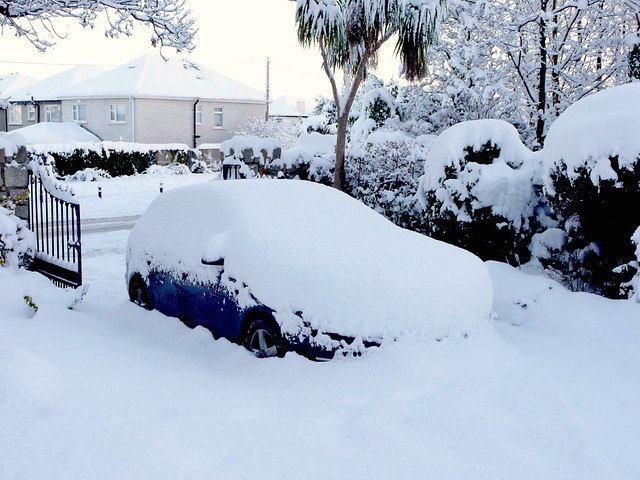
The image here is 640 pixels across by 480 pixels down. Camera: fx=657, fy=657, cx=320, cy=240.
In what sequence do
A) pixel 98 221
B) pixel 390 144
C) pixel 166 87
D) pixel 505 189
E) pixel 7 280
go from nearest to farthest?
pixel 7 280 < pixel 505 189 < pixel 390 144 < pixel 98 221 < pixel 166 87

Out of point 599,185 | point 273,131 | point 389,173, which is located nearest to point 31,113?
point 273,131

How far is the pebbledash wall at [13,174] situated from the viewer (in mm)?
8547

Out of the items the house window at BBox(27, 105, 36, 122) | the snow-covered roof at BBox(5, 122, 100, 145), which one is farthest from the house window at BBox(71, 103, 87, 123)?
the house window at BBox(27, 105, 36, 122)

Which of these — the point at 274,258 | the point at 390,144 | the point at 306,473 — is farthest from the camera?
the point at 390,144

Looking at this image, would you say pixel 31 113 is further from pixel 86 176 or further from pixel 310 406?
pixel 310 406

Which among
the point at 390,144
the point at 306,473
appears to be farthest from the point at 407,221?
the point at 306,473

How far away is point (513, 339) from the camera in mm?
6246

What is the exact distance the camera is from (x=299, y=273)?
5102 millimetres

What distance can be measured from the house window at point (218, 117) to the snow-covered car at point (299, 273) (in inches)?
1325

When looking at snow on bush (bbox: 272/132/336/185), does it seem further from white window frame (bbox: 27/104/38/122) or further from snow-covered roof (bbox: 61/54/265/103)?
white window frame (bbox: 27/104/38/122)

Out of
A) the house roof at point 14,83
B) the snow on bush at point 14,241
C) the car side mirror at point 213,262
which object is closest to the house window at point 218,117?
the house roof at point 14,83

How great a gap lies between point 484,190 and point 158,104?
102 ft

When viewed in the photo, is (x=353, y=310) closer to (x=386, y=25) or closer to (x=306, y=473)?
(x=306, y=473)

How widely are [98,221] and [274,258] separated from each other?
42.1ft
